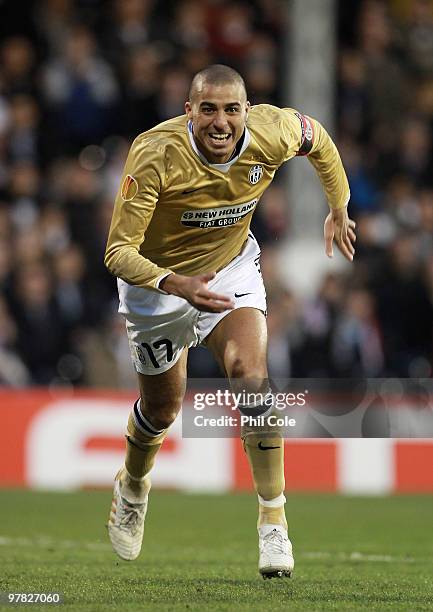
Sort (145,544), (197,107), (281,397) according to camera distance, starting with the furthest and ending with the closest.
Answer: (145,544) < (281,397) < (197,107)

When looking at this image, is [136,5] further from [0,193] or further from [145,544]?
[145,544]

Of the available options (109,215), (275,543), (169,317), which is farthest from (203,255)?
(109,215)

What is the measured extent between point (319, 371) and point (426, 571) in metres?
5.76

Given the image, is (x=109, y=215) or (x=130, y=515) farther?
(x=109, y=215)

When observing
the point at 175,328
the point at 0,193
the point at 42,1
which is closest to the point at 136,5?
the point at 42,1

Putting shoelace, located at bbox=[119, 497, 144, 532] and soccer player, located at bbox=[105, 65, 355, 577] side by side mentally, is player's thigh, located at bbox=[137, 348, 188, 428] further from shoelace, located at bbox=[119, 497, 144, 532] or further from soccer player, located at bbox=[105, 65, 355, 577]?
shoelace, located at bbox=[119, 497, 144, 532]

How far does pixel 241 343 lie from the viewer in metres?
6.65

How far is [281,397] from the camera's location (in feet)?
24.8

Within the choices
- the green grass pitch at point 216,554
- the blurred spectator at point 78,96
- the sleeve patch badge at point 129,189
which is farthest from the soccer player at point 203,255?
the blurred spectator at point 78,96

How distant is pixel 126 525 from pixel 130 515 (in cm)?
6

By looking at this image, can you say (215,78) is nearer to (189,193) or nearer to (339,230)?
(189,193)

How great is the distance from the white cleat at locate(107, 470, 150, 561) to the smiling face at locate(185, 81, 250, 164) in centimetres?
207

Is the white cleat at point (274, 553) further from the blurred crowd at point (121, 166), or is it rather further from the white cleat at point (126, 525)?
the blurred crowd at point (121, 166)

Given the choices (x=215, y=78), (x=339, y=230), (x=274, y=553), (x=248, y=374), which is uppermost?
(x=215, y=78)
